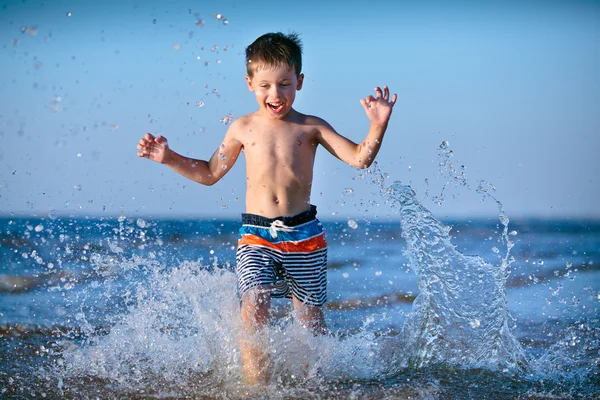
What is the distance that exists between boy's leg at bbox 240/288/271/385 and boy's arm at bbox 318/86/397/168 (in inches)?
30.5

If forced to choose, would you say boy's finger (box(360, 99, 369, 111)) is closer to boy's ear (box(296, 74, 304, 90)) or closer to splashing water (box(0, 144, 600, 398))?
boy's ear (box(296, 74, 304, 90))

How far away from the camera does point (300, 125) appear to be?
12.0 ft

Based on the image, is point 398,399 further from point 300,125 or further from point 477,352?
point 300,125

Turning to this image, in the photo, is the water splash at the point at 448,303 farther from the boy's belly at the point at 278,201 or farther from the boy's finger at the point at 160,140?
the boy's finger at the point at 160,140

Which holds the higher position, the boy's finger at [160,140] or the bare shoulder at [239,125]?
the bare shoulder at [239,125]

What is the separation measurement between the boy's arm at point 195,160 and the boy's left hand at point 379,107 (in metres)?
0.67

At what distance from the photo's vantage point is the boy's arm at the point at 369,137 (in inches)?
138

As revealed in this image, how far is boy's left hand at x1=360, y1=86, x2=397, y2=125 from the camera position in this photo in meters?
3.50

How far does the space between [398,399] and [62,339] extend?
2301 mm

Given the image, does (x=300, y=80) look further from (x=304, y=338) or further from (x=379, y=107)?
(x=304, y=338)

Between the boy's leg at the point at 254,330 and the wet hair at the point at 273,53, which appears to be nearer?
the boy's leg at the point at 254,330

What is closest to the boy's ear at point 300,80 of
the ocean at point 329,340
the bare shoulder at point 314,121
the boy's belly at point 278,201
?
the bare shoulder at point 314,121

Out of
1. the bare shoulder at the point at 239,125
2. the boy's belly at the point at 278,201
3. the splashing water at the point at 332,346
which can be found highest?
the bare shoulder at the point at 239,125

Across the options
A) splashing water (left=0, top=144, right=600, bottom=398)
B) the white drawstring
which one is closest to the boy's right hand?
splashing water (left=0, top=144, right=600, bottom=398)
